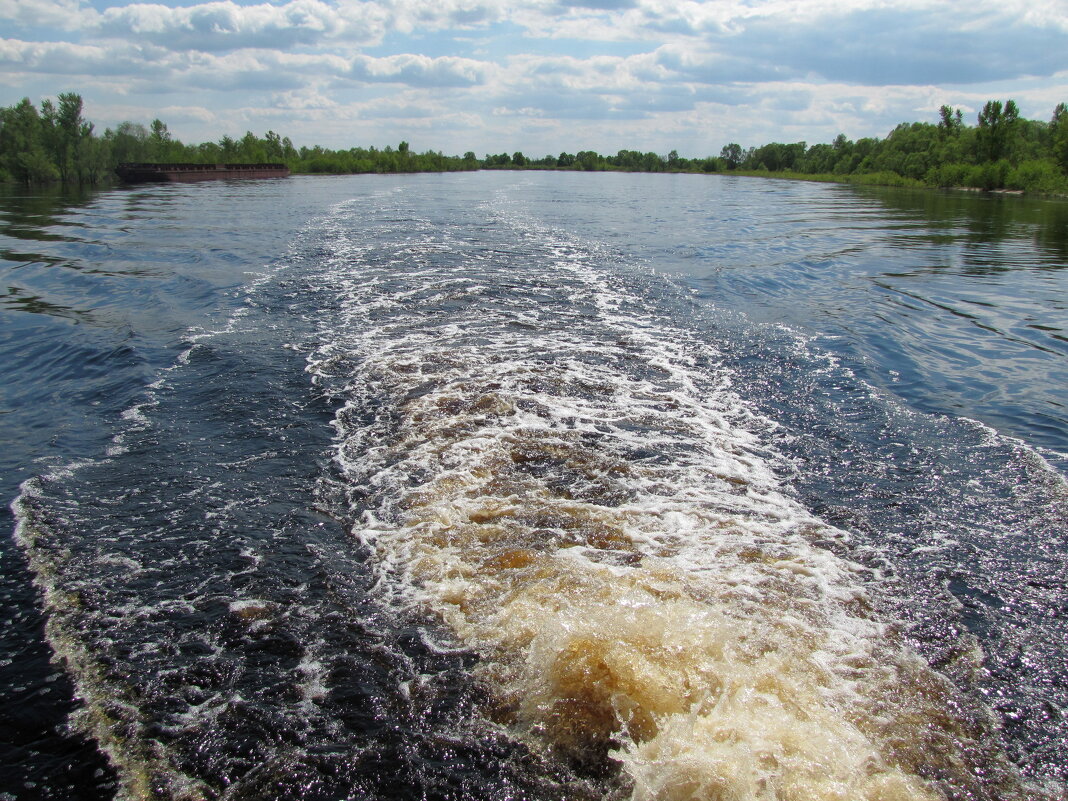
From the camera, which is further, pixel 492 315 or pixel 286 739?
pixel 492 315

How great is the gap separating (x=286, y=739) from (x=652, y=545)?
3159mm

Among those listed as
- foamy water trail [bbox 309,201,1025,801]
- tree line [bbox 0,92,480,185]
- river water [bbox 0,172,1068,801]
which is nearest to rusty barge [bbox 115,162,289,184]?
tree line [bbox 0,92,480,185]

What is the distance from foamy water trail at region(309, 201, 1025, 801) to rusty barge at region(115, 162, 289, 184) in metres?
77.8

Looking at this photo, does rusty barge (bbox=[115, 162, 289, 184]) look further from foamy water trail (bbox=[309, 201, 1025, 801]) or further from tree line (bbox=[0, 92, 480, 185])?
foamy water trail (bbox=[309, 201, 1025, 801])

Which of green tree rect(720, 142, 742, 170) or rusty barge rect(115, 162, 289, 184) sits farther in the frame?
green tree rect(720, 142, 742, 170)

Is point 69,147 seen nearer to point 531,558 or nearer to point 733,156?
point 531,558

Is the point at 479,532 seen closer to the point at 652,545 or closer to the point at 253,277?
the point at 652,545

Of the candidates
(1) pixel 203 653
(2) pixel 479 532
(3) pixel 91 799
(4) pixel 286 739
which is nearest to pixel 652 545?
(2) pixel 479 532

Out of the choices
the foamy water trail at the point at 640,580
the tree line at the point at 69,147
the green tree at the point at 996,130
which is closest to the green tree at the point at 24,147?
the tree line at the point at 69,147

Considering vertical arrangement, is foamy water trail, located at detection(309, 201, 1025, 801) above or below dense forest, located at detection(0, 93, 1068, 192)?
below

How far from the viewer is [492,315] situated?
13.1m

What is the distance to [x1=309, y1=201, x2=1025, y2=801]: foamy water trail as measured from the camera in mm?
3482

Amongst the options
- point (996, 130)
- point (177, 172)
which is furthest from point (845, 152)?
point (177, 172)

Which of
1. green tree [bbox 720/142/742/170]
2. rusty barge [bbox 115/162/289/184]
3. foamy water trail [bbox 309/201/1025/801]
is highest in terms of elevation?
green tree [bbox 720/142/742/170]
